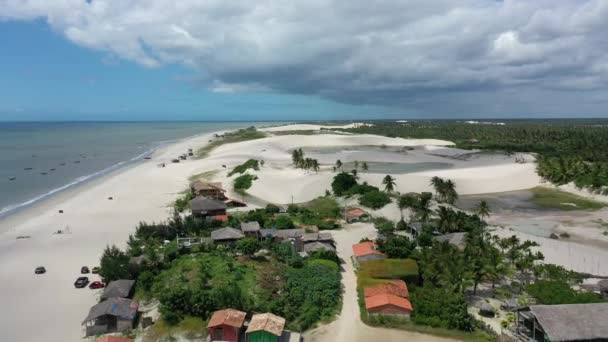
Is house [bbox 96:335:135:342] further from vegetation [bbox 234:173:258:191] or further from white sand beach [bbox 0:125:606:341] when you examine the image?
vegetation [bbox 234:173:258:191]

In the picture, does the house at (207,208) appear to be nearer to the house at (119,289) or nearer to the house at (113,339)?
the house at (119,289)

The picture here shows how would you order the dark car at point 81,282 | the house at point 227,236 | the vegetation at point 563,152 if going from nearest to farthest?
the dark car at point 81,282, the house at point 227,236, the vegetation at point 563,152

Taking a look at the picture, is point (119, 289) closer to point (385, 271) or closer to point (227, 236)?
point (227, 236)

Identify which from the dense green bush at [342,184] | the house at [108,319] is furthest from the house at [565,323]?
the dense green bush at [342,184]

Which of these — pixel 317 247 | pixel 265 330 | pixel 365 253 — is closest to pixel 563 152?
pixel 365 253

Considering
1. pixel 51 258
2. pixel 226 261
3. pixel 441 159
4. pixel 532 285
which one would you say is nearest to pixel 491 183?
pixel 441 159

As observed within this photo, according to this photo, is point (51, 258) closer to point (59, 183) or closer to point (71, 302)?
point (71, 302)
